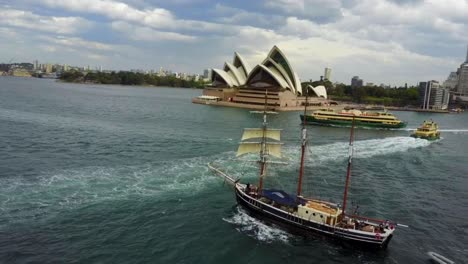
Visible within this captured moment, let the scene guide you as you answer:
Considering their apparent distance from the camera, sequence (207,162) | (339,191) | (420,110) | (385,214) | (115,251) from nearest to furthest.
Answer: (115,251), (385,214), (339,191), (207,162), (420,110)

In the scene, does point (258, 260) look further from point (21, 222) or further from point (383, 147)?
point (383, 147)

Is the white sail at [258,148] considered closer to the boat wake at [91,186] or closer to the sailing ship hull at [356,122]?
the boat wake at [91,186]

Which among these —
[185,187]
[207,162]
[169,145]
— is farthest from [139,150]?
[185,187]

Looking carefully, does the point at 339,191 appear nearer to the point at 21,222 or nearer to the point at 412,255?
the point at 412,255

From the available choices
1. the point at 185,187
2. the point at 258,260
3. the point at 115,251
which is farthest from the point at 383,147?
the point at 115,251

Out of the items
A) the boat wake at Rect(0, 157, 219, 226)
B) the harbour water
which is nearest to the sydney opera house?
the harbour water

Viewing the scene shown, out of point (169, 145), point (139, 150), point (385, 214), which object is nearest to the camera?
point (385, 214)

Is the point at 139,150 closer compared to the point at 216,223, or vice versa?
the point at 216,223
